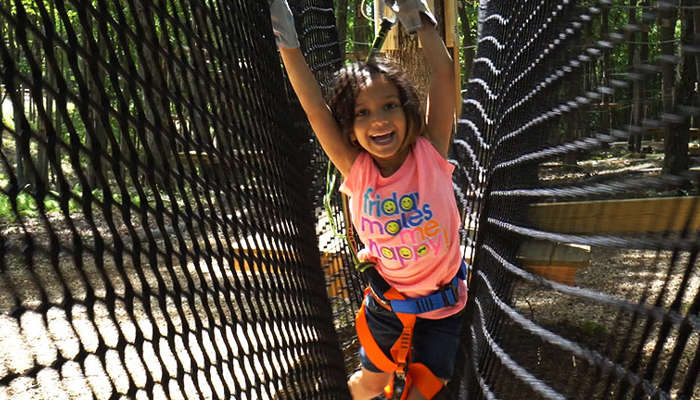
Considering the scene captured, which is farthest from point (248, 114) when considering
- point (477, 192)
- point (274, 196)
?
point (477, 192)

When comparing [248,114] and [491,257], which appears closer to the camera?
[248,114]

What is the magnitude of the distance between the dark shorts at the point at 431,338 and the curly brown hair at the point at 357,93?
0.38m

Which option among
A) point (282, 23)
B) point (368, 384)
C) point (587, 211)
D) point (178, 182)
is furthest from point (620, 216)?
point (368, 384)

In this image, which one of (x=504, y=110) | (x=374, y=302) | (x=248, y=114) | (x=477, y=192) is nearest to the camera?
(x=248, y=114)

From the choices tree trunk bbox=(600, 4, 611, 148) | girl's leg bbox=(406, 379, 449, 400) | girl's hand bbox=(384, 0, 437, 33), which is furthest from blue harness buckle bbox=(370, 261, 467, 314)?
tree trunk bbox=(600, 4, 611, 148)

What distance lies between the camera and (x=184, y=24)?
35.1 inches

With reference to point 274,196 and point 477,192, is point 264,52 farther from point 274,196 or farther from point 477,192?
point 477,192

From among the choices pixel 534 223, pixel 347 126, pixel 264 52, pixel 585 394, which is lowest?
pixel 585 394

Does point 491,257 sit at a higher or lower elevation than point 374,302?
higher

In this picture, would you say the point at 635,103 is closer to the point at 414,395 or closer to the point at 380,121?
the point at 380,121

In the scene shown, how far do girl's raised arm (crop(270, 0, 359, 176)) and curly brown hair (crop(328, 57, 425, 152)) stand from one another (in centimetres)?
2

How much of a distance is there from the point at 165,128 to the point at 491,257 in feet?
2.57

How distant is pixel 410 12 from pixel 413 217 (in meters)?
0.42

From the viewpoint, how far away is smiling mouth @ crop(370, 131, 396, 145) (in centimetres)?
134
